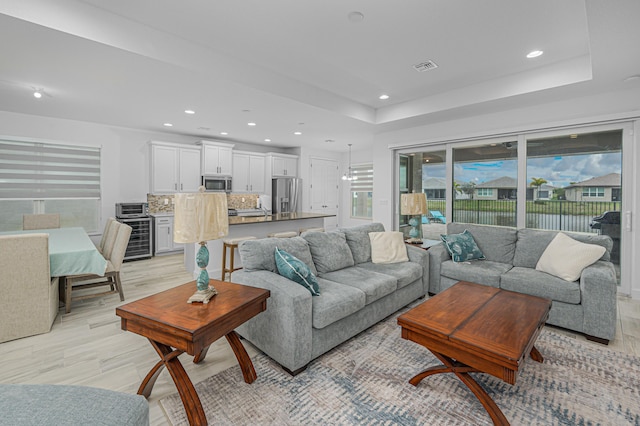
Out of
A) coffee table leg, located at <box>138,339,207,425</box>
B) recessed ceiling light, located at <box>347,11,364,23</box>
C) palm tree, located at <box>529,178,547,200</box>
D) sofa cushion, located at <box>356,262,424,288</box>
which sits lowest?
coffee table leg, located at <box>138,339,207,425</box>

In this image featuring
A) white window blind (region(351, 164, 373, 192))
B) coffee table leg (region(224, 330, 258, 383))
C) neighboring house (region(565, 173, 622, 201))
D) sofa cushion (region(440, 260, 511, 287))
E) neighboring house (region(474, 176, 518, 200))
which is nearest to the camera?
coffee table leg (region(224, 330, 258, 383))

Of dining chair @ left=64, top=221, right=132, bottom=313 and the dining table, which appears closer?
the dining table

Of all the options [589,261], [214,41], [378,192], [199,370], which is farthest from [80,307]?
[589,261]

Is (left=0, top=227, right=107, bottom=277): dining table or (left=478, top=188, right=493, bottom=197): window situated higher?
(left=478, top=188, right=493, bottom=197): window

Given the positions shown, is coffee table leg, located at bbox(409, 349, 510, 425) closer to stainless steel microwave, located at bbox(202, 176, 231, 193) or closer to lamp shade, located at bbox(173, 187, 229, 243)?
lamp shade, located at bbox(173, 187, 229, 243)

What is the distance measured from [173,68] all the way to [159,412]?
2.93 metres

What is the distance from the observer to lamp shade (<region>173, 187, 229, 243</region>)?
1.83 m

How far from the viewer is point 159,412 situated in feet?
5.89

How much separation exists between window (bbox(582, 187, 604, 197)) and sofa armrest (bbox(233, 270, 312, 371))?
4.12m

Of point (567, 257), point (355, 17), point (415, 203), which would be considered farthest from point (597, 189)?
point (355, 17)

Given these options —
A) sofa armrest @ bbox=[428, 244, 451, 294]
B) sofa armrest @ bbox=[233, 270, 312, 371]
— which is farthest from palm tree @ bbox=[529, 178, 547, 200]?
sofa armrest @ bbox=[233, 270, 312, 371]

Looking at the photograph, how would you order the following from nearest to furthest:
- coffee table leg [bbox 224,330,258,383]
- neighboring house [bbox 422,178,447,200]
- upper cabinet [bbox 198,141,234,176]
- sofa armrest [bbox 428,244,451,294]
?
coffee table leg [bbox 224,330,258,383] → sofa armrest [bbox 428,244,451,294] → neighboring house [bbox 422,178,447,200] → upper cabinet [bbox 198,141,234,176]

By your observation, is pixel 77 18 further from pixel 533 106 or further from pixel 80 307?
pixel 533 106

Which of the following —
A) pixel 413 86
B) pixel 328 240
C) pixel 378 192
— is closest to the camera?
pixel 328 240
